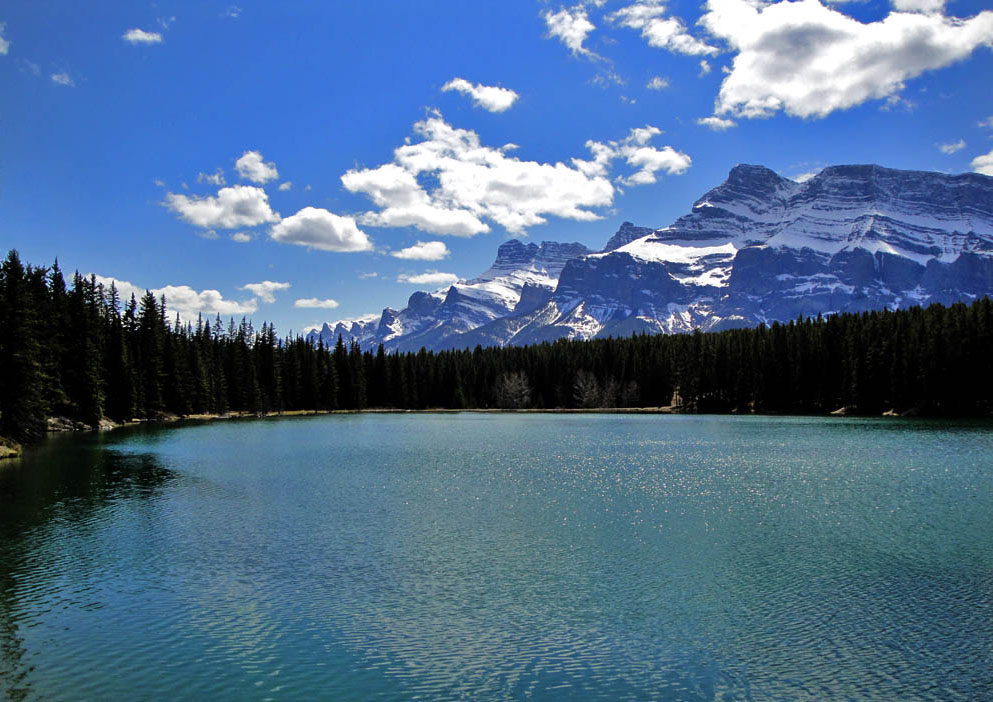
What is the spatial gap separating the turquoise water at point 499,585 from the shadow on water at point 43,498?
240 mm

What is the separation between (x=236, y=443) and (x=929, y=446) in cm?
8182

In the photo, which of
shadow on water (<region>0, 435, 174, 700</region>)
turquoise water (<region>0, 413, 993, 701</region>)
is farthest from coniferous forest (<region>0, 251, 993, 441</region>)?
turquoise water (<region>0, 413, 993, 701</region>)

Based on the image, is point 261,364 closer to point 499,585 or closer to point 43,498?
point 43,498

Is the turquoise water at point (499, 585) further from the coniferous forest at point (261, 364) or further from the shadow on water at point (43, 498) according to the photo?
the coniferous forest at point (261, 364)

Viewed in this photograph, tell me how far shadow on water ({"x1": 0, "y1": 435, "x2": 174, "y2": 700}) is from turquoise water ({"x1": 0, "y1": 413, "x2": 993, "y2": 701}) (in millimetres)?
240

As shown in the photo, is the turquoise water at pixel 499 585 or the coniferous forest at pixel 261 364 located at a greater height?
the coniferous forest at pixel 261 364

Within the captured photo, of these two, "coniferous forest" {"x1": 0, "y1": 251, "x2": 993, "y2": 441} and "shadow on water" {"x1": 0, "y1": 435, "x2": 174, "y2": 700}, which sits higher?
"coniferous forest" {"x1": 0, "y1": 251, "x2": 993, "y2": 441}

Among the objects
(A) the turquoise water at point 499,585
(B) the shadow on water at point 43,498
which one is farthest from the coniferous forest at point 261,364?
(A) the turquoise water at point 499,585

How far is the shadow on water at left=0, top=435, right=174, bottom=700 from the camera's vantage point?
2205 cm

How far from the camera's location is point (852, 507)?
146 feet

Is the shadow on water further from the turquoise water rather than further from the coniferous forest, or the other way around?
the coniferous forest

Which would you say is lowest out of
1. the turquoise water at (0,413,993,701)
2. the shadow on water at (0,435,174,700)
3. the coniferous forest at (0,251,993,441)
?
the turquoise water at (0,413,993,701)

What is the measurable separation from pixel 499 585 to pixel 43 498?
113 ft

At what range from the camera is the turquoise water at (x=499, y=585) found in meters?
19.7
